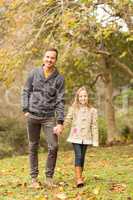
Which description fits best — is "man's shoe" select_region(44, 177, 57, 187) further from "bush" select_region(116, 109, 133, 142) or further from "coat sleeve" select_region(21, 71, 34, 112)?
"bush" select_region(116, 109, 133, 142)

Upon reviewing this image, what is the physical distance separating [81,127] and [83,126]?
0.04m

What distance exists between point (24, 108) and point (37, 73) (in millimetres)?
588

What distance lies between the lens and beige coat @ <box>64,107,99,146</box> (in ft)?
29.7

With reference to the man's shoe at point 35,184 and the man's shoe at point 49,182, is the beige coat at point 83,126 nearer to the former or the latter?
the man's shoe at point 49,182

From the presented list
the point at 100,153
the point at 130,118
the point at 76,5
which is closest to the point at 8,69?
the point at 76,5

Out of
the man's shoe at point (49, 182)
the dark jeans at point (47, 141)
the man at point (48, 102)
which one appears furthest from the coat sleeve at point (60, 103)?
the man's shoe at point (49, 182)

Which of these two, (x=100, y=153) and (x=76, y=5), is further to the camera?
(x=100, y=153)

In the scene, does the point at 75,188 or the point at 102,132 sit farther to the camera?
the point at 102,132

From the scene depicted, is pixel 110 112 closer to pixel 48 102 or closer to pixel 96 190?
pixel 48 102

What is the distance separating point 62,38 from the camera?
44.0 ft

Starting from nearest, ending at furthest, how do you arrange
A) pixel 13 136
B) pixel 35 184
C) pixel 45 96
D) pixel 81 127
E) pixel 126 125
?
pixel 45 96, pixel 35 184, pixel 81 127, pixel 13 136, pixel 126 125

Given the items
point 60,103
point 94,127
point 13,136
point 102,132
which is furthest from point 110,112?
point 60,103

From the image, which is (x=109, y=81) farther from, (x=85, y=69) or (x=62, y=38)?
(x=62, y=38)

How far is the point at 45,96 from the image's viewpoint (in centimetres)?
873
